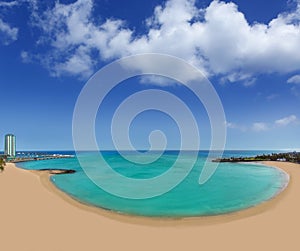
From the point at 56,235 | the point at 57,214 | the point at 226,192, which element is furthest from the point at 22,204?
the point at 226,192

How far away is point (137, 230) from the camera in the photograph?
11.2m

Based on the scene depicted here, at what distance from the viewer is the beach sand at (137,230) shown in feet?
29.8

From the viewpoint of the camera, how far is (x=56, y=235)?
32.7 feet

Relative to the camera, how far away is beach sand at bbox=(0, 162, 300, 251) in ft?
29.8

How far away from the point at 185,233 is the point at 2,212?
33.4ft

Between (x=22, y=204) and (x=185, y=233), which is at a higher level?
(x=22, y=204)

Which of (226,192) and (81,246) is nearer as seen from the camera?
(81,246)

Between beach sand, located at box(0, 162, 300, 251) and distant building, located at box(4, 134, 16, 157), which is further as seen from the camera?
distant building, located at box(4, 134, 16, 157)

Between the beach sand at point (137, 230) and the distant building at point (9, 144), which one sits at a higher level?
the distant building at point (9, 144)

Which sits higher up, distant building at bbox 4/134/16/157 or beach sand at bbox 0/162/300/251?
distant building at bbox 4/134/16/157

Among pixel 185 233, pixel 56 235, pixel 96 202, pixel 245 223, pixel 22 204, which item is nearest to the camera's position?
pixel 56 235

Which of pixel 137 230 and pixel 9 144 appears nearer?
pixel 137 230

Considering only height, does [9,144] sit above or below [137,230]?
above

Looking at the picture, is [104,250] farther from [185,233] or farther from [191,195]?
[191,195]
